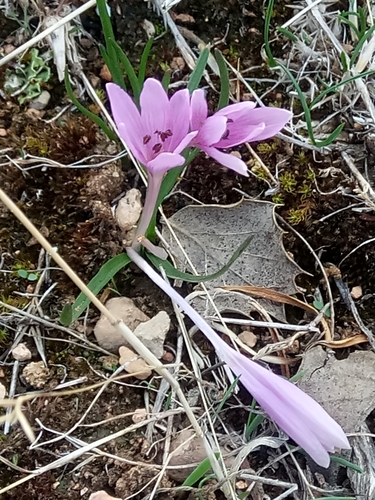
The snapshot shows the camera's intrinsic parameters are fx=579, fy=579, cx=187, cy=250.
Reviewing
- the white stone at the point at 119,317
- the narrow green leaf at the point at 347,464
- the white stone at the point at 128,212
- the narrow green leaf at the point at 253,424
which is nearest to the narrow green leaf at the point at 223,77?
the white stone at the point at 128,212

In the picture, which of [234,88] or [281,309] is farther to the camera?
[234,88]

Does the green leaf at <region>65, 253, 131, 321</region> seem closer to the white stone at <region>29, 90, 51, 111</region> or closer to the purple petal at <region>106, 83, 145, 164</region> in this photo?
the purple petal at <region>106, 83, 145, 164</region>

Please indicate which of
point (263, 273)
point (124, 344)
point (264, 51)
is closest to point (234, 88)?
point (264, 51)

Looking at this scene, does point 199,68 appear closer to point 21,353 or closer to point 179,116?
Result: point 179,116

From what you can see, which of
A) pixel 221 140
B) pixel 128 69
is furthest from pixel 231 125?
pixel 128 69

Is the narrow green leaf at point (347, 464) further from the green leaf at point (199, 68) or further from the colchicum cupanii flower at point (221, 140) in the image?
the green leaf at point (199, 68)

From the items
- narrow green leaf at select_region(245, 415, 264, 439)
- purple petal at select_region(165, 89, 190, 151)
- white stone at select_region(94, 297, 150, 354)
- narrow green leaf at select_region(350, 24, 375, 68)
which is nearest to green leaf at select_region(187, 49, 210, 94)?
purple petal at select_region(165, 89, 190, 151)

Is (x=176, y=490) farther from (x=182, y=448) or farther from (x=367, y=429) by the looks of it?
(x=367, y=429)
